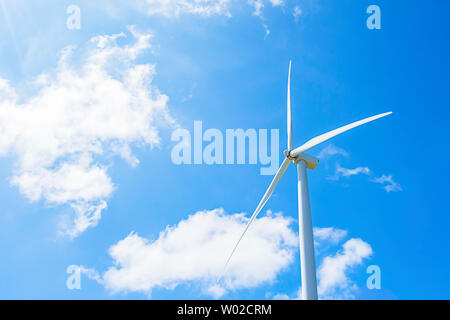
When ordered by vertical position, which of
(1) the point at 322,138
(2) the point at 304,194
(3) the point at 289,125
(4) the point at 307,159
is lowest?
(2) the point at 304,194

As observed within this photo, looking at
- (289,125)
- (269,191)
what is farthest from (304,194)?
(289,125)

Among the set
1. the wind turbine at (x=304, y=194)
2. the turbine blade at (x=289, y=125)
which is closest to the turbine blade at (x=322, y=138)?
the wind turbine at (x=304, y=194)

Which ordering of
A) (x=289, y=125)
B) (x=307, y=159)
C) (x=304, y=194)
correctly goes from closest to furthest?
(x=304, y=194)
(x=307, y=159)
(x=289, y=125)

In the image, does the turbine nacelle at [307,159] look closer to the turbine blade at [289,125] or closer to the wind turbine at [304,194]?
the wind turbine at [304,194]

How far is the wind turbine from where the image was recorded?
72.3 ft

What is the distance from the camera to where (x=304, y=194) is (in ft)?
82.6

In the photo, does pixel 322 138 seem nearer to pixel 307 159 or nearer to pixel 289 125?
pixel 307 159

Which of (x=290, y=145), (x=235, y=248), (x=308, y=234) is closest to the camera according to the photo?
(x=308, y=234)

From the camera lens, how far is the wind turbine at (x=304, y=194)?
22031 mm

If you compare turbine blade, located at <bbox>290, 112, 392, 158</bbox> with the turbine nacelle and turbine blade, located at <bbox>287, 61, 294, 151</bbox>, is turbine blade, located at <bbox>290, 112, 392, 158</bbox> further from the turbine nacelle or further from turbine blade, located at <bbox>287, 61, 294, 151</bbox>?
turbine blade, located at <bbox>287, 61, 294, 151</bbox>
